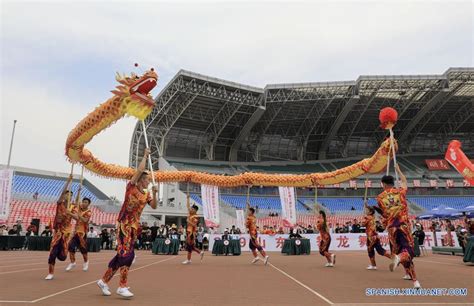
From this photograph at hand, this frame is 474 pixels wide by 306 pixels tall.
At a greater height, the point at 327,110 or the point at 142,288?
the point at 327,110

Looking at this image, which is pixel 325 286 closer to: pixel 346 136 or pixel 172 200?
pixel 172 200

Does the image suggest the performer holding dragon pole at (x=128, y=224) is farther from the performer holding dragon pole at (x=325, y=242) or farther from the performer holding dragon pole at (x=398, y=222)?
the performer holding dragon pole at (x=325, y=242)

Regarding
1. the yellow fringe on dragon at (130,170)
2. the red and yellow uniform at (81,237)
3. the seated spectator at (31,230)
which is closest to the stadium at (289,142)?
the seated spectator at (31,230)

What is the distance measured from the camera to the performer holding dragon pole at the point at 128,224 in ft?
16.7

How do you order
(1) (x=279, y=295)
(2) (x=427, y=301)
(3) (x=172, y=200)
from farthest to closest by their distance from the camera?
1. (3) (x=172, y=200)
2. (1) (x=279, y=295)
3. (2) (x=427, y=301)

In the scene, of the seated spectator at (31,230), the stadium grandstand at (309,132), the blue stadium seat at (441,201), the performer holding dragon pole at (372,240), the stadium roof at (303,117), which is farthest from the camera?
the blue stadium seat at (441,201)

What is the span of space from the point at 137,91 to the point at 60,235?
358cm

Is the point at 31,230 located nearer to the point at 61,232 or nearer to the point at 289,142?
the point at 61,232

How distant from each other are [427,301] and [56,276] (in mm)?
7051

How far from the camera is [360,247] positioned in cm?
2142

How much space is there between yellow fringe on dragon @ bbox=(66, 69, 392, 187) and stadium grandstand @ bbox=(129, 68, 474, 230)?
2006 cm

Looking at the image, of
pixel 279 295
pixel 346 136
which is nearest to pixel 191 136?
pixel 346 136

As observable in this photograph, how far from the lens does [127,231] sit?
17.3 feet

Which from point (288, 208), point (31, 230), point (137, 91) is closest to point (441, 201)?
point (288, 208)
